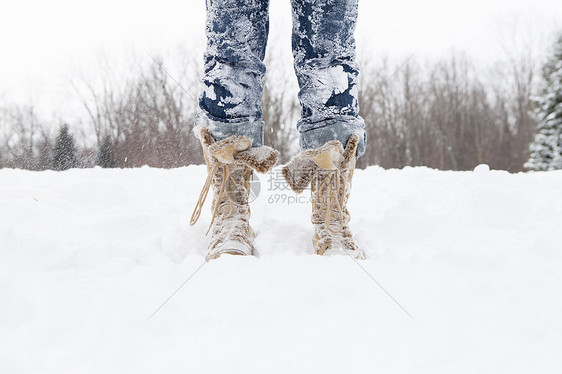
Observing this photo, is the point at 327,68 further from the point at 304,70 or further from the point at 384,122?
the point at 384,122

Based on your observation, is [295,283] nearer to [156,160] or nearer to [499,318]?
[499,318]

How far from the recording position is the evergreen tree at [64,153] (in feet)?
14.4

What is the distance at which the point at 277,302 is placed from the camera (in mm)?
621

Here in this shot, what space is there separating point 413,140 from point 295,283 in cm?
1656

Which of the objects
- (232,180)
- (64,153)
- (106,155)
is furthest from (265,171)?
(106,155)

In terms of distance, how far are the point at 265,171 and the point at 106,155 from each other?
5.01m

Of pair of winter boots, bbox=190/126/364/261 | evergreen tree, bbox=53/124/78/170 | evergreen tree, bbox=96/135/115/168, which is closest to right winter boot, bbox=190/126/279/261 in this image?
pair of winter boots, bbox=190/126/364/261

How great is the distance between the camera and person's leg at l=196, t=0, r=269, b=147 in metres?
1.03

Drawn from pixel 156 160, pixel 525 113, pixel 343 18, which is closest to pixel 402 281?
pixel 343 18

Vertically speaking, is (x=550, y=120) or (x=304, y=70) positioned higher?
(x=550, y=120)

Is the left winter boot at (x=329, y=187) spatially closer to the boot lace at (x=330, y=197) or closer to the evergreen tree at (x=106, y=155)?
the boot lace at (x=330, y=197)

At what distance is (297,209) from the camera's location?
4.94 feet

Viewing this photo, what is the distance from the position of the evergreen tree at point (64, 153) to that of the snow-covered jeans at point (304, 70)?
342cm

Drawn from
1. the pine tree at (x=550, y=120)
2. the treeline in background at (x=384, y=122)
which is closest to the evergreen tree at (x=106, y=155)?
the treeline in background at (x=384, y=122)
